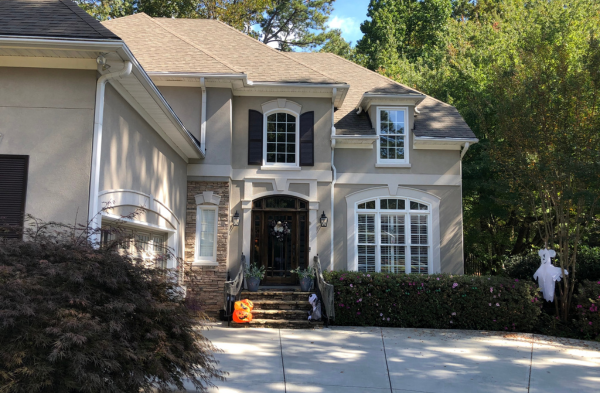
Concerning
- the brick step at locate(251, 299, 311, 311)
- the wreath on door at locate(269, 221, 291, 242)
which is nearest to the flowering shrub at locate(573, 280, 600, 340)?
the brick step at locate(251, 299, 311, 311)

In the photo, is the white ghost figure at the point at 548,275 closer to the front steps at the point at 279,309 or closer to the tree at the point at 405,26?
the front steps at the point at 279,309

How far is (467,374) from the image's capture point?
7.25m

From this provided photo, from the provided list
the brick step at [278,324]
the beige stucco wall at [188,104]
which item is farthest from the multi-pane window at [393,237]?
the beige stucco wall at [188,104]

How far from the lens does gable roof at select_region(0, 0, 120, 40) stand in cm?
643

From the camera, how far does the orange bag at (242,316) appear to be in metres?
10.6

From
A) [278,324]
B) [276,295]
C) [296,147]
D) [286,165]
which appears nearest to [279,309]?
[276,295]

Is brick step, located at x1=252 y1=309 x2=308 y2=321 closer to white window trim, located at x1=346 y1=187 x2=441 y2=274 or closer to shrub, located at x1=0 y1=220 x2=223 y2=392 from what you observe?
white window trim, located at x1=346 y1=187 x2=441 y2=274

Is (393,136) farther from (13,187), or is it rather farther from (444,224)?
(13,187)

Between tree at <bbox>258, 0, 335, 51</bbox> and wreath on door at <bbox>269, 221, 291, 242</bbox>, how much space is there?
17316 millimetres

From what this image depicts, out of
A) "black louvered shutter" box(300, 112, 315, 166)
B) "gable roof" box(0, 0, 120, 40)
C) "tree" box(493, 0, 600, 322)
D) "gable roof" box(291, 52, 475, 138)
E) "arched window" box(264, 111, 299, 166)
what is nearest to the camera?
"gable roof" box(0, 0, 120, 40)

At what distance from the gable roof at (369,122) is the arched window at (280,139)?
1.33 m

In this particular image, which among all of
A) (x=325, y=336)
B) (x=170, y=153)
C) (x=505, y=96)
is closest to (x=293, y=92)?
(x=170, y=153)

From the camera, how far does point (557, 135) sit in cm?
1067

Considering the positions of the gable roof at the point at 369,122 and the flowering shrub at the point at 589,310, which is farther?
the gable roof at the point at 369,122
